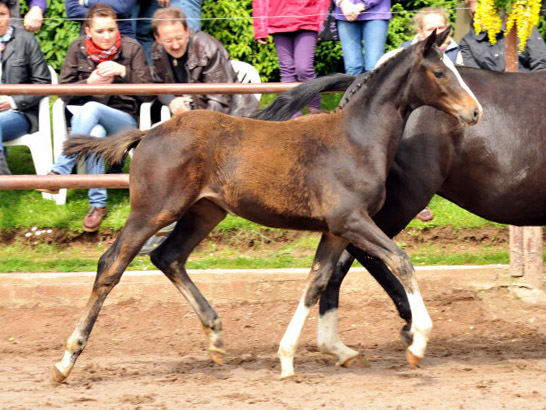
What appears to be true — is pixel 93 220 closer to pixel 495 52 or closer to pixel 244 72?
pixel 244 72

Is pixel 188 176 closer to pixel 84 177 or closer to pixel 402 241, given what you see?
pixel 84 177

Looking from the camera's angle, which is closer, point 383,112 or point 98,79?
point 383,112

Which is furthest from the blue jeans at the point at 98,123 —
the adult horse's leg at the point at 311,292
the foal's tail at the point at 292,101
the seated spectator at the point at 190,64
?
the adult horse's leg at the point at 311,292

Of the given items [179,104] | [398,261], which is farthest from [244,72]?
[398,261]

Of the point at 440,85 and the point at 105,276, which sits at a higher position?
the point at 440,85

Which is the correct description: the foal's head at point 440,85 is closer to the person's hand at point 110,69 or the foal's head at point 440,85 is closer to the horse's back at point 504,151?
the horse's back at point 504,151

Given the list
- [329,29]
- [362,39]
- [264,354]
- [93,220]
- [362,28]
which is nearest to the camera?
[264,354]

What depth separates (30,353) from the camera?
617 cm

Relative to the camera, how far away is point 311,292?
5512 mm

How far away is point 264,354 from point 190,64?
2.78 m

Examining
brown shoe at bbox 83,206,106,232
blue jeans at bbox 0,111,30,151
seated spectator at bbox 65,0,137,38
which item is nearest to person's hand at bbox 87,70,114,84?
blue jeans at bbox 0,111,30,151

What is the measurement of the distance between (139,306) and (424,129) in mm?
2517

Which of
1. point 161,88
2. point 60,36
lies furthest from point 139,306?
point 60,36

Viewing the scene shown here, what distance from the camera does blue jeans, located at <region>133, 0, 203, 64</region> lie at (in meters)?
9.09
